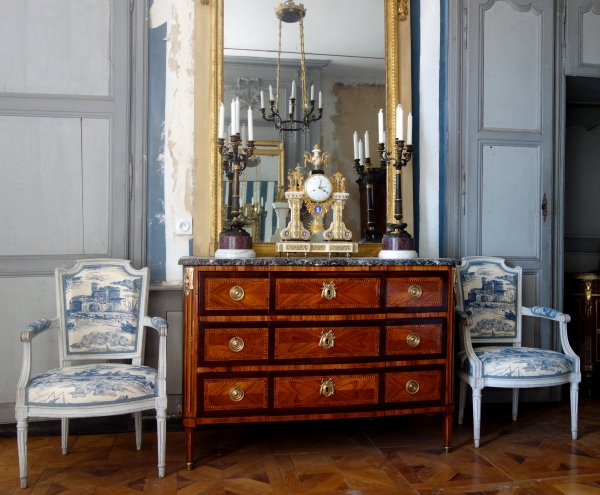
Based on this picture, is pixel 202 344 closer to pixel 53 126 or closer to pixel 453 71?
pixel 53 126

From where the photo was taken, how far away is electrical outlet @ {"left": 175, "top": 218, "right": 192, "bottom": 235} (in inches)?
130

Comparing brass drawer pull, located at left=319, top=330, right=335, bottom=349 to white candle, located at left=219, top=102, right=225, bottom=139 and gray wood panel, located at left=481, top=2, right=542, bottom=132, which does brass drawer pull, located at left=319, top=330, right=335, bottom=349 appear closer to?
white candle, located at left=219, top=102, right=225, bottom=139

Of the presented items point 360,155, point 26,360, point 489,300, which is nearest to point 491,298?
point 489,300

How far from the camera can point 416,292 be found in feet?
9.38

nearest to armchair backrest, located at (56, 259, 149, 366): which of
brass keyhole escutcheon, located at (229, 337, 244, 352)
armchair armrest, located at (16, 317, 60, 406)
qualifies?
armchair armrest, located at (16, 317, 60, 406)

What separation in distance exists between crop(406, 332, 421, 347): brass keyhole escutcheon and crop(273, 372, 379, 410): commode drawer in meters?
0.24

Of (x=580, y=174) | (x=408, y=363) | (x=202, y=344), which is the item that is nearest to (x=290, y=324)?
(x=202, y=344)

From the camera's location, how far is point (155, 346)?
3.32 meters

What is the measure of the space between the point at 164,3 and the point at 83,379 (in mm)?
2185

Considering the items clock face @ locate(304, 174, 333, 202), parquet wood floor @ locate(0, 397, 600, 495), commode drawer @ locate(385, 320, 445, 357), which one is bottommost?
parquet wood floor @ locate(0, 397, 600, 495)

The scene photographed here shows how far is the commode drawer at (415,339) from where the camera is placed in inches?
112

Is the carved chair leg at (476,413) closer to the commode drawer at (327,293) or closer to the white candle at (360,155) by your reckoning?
the commode drawer at (327,293)

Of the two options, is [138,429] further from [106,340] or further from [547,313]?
[547,313]

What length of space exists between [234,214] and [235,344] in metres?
0.74
